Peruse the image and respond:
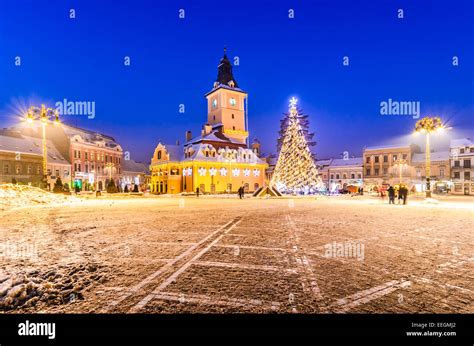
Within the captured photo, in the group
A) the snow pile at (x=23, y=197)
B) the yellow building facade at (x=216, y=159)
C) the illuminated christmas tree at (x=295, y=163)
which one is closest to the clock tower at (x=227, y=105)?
the yellow building facade at (x=216, y=159)

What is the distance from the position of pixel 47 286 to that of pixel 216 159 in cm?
4302

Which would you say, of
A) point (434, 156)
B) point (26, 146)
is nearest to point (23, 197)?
point (26, 146)

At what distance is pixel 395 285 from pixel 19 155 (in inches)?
2161

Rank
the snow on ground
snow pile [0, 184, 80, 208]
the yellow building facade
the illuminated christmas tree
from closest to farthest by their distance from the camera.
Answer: the snow on ground, snow pile [0, 184, 80, 208], the illuminated christmas tree, the yellow building facade

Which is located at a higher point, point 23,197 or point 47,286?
point 23,197

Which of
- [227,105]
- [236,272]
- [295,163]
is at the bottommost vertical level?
[236,272]

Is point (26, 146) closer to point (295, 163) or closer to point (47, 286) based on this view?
point (295, 163)

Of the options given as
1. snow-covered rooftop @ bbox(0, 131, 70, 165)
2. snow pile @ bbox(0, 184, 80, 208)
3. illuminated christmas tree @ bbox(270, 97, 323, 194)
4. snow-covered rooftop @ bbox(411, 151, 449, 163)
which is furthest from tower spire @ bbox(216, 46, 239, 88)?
snow pile @ bbox(0, 184, 80, 208)

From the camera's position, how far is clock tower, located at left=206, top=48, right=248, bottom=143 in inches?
2185

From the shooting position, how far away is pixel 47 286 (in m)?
4.23

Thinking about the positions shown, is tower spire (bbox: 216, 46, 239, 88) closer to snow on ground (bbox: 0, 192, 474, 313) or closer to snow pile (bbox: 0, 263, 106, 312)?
snow on ground (bbox: 0, 192, 474, 313)

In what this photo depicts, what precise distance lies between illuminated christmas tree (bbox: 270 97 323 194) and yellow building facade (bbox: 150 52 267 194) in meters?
9.28

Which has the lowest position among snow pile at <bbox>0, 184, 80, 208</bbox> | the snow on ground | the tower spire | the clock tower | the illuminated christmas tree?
the snow on ground

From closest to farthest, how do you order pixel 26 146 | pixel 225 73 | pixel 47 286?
pixel 47 286 → pixel 26 146 → pixel 225 73
